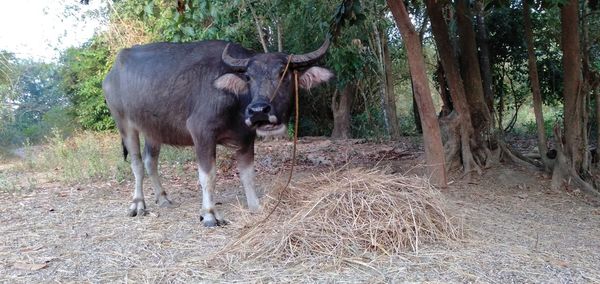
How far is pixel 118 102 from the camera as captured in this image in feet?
20.1

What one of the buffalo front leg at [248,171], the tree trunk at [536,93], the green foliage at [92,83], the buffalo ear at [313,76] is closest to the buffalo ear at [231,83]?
the buffalo ear at [313,76]

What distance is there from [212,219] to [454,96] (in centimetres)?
359

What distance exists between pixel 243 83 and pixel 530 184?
3.97 m

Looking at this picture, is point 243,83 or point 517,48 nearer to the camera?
point 243,83

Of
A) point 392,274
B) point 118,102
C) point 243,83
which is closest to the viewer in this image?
point 392,274

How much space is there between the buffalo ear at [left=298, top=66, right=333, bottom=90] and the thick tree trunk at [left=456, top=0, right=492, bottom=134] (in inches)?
111

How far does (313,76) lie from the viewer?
5.14 meters

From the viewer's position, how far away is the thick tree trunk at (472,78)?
7.11 metres

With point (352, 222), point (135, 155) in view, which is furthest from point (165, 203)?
point (352, 222)

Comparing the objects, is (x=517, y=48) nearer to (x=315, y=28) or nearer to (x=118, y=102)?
(x=315, y=28)

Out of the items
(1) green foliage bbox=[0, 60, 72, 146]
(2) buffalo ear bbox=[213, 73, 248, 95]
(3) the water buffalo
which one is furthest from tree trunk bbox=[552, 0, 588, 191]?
(1) green foliage bbox=[0, 60, 72, 146]

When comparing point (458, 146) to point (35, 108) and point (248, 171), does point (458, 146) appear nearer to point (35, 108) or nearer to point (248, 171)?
point (248, 171)

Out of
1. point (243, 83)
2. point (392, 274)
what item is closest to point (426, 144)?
point (243, 83)

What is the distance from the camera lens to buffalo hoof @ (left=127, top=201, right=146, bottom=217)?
5633 mm
